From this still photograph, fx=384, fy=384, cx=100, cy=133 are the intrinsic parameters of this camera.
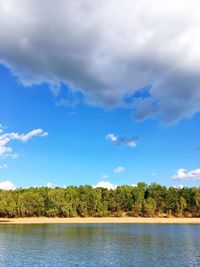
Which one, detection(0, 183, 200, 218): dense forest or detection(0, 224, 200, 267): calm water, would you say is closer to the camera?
detection(0, 224, 200, 267): calm water

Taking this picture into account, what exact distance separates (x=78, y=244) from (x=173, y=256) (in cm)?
2216

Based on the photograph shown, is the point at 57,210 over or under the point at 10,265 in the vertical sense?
over

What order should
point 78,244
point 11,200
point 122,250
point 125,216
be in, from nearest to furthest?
point 122,250 < point 78,244 < point 11,200 < point 125,216

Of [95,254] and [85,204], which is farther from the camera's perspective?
[85,204]

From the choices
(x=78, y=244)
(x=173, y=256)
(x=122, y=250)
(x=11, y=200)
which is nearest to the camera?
(x=173, y=256)

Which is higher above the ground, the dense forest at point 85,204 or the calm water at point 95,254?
the dense forest at point 85,204

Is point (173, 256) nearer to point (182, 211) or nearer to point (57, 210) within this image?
point (57, 210)

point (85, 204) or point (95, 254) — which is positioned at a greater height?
point (85, 204)

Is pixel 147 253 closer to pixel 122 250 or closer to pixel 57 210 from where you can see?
pixel 122 250

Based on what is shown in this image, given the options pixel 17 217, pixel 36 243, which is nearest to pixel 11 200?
pixel 17 217

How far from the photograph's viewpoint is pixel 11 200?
7106 inches

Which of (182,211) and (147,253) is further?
(182,211)

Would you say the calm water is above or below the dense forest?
below

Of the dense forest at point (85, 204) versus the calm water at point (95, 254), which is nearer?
the calm water at point (95, 254)
